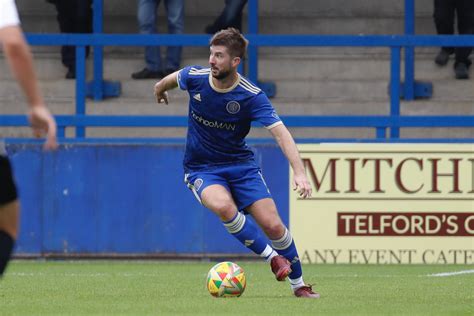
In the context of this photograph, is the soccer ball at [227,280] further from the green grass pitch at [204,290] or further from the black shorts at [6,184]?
the black shorts at [6,184]

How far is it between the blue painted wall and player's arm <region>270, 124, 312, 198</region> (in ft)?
13.5

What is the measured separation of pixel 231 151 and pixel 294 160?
0.91 meters

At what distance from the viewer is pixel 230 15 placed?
14.5m

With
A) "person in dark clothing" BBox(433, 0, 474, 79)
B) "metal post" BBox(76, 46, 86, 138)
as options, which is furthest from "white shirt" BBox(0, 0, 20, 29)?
"person in dark clothing" BBox(433, 0, 474, 79)

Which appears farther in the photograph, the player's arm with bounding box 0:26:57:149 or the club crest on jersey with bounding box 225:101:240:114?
the club crest on jersey with bounding box 225:101:240:114

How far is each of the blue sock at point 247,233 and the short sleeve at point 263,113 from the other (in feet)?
2.09

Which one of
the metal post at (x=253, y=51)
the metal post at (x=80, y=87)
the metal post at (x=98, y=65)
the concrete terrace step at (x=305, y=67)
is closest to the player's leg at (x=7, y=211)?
the metal post at (x=80, y=87)

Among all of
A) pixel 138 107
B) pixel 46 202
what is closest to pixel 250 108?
pixel 46 202

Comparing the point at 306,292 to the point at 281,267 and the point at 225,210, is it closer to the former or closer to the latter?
the point at 281,267

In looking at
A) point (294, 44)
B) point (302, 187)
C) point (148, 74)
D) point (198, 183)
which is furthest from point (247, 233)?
point (148, 74)

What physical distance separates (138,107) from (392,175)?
138 inches

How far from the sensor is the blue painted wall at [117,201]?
1241 centimetres

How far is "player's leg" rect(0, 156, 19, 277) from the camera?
215 inches

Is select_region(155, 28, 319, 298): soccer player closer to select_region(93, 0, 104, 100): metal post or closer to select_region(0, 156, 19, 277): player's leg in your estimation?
select_region(0, 156, 19, 277): player's leg
